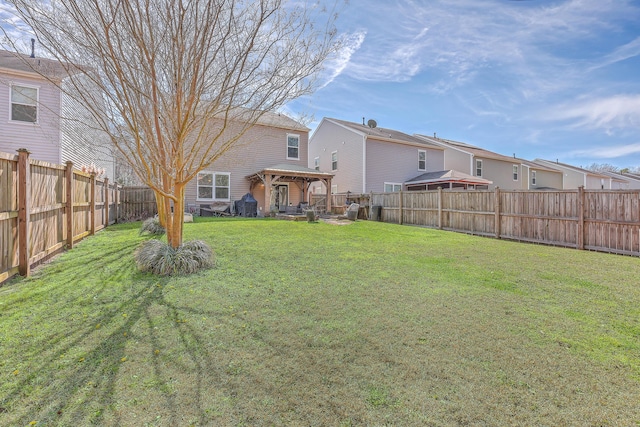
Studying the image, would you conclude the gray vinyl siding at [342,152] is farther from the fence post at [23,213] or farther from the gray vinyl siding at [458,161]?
the fence post at [23,213]

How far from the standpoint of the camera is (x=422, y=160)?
72.9ft

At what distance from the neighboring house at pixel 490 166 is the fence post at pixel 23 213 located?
23.6 metres

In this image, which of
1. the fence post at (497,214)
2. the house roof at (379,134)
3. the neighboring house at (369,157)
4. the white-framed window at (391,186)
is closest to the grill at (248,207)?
the neighboring house at (369,157)

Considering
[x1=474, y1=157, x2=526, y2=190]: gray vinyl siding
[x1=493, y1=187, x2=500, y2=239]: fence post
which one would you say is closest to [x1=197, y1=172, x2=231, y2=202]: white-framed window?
[x1=493, y1=187, x2=500, y2=239]: fence post

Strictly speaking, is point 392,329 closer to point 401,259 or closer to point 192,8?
point 401,259

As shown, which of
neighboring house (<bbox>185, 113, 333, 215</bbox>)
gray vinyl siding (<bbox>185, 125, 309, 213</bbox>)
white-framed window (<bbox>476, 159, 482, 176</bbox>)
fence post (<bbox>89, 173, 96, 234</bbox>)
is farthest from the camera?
white-framed window (<bbox>476, 159, 482, 176</bbox>)

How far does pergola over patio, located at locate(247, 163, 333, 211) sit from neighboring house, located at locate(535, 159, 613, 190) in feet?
90.2

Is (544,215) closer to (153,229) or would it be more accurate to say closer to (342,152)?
(153,229)

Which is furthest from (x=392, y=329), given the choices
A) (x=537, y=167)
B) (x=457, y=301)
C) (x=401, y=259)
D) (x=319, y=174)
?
(x=537, y=167)

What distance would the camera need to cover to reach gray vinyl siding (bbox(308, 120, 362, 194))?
781 inches

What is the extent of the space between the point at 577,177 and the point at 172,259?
126 ft

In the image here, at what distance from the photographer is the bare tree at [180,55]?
13.1 ft

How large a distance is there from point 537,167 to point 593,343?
106 feet

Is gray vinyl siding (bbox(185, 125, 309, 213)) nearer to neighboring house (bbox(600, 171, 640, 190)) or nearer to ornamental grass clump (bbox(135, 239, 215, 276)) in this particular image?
ornamental grass clump (bbox(135, 239, 215, 276))
